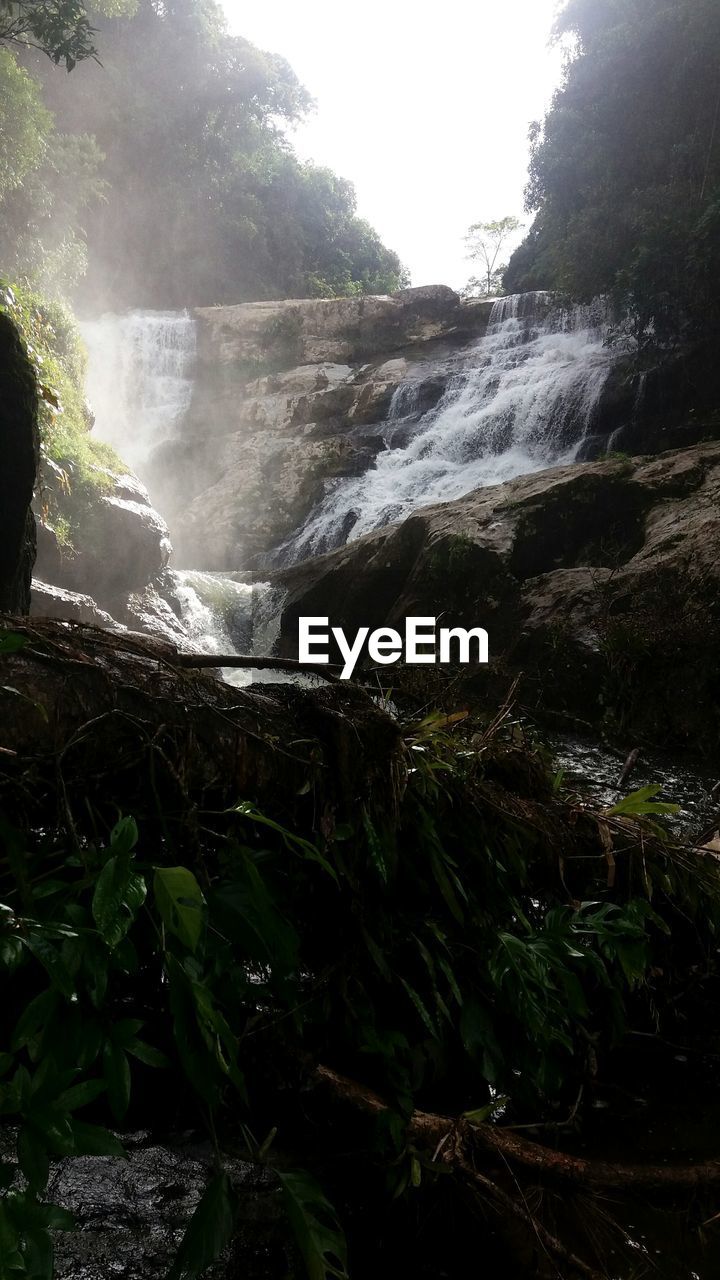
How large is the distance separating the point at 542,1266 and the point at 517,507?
27.9 feet

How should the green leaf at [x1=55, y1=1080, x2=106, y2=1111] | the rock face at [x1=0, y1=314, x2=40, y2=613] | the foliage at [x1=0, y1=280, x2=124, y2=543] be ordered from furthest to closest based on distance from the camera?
the foliage at [x1=0, y1=280, x2=124, y2=543], the rock face at [x1=0, y1=314, x2=40, y2=613], the green leaf at [x1=55, y1=1080, x2=106, y2=1111]

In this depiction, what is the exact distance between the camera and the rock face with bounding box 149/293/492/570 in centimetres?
2102

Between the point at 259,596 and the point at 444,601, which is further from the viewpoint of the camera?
the point at 259,596

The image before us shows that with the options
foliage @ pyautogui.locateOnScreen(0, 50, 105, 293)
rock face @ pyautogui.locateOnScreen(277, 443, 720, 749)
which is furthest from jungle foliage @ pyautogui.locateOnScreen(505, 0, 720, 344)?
foliage @ pyautogui.locateOnScreen(0, 50, 105, 293)

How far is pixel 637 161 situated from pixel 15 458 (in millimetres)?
17075

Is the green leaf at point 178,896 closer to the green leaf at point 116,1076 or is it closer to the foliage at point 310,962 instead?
the foliage at point 310,962

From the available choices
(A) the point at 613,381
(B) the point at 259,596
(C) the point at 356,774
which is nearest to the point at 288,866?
(C) the point at 356,774

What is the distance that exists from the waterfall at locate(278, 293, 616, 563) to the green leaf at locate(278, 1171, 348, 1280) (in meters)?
13.5

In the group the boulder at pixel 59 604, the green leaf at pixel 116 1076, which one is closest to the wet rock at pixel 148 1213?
the green leaf at pixel 116 1076

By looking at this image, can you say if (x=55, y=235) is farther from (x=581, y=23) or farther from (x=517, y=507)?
(x=517, y=507)

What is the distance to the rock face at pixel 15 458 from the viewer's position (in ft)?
16.2

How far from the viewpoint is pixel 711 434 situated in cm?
1241

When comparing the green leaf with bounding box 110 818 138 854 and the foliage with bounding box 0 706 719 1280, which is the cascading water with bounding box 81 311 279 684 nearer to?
the foliage with bounding box 0 706 719 1280

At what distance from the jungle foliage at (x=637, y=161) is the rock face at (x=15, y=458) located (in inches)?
503
